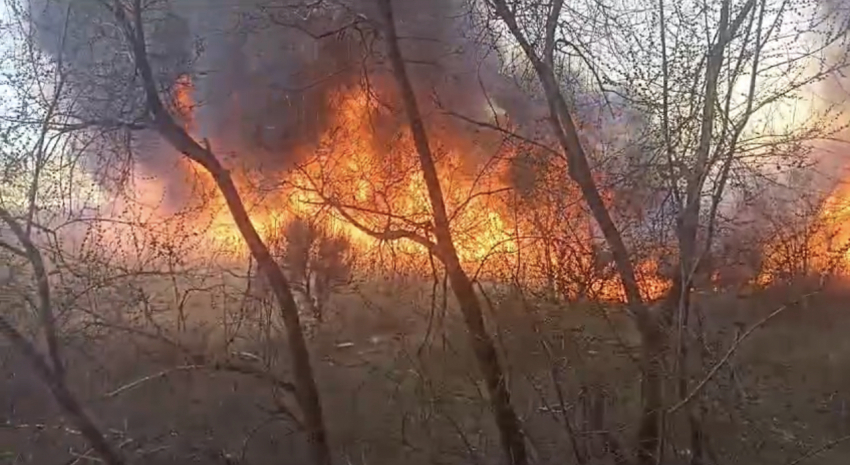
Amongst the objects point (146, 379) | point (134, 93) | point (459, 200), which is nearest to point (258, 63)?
point (134, 93)

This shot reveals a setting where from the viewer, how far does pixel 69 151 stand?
564 centimetres

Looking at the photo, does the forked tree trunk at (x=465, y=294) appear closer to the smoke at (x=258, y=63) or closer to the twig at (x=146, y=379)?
the smoke at (x=258, y=63)

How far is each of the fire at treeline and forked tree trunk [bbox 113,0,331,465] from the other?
17cm

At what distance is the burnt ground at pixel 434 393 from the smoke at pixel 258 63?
1.33 metres

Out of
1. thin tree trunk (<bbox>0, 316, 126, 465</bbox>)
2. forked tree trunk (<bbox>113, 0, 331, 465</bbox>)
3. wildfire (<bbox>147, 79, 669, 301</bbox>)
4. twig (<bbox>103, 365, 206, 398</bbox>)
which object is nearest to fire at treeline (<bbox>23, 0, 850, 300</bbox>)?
wildfire (<bbox>147, 79, 669, 301</bbox>)

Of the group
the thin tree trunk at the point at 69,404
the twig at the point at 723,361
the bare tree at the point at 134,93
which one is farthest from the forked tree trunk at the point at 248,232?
the twig at the point at 723,361

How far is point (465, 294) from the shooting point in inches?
237

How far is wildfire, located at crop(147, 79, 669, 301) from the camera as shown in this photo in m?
6.07

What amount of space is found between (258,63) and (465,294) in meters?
2.30

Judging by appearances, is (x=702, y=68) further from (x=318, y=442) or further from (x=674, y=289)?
(x=318, y=442)

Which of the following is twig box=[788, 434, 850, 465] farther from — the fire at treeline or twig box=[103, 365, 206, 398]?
twig box=[103, 365, 206, 398]

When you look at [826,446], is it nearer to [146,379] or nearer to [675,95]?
[675,95]

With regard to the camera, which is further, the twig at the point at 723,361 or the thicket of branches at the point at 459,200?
the thicket of branches at the point at 459,200

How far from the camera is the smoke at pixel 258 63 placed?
5742 mm
